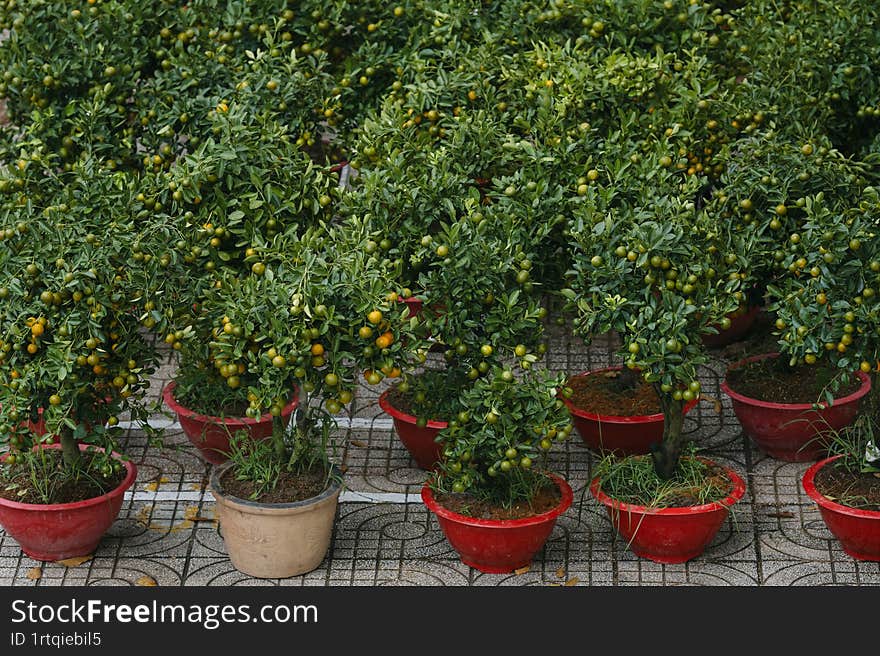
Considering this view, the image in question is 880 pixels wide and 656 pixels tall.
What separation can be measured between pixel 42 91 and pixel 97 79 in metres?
0.31

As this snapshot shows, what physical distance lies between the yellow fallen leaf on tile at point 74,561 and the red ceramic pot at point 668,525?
2.46m

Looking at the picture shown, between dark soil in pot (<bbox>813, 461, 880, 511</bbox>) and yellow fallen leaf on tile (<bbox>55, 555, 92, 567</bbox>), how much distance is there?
3523 millimetres

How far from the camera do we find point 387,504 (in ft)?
24.9

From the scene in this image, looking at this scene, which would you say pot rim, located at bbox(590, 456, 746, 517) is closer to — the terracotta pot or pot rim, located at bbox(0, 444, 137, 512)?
the terracotta pot

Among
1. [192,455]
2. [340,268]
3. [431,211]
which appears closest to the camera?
[340,268]

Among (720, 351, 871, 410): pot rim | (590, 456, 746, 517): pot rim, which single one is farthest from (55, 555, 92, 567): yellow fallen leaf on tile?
(720, 351, 871, 410): pot rim

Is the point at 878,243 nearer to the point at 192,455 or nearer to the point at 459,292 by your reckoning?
the point at 459,292

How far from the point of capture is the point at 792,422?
7684 mm

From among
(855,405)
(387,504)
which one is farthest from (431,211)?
(855,405)

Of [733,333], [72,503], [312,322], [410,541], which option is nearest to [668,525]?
[410,541]

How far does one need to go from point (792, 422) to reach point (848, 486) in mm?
762

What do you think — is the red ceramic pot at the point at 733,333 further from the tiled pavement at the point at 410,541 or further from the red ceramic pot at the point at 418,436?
the red ceramic pot at the point at 418,436

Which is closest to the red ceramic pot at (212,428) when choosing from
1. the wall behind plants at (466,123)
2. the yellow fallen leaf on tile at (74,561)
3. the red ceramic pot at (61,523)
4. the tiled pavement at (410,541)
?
the tiled pavement at (410,541)

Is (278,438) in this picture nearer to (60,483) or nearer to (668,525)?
(60,483)
